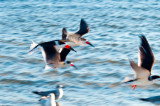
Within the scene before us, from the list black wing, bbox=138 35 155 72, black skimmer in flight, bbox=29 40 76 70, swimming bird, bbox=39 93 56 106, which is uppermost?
black skimmer in flight, bbox=29 40 76 70

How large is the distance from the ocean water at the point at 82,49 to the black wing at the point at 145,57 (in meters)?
0.80

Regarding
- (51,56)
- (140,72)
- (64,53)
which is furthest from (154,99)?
(64,53)

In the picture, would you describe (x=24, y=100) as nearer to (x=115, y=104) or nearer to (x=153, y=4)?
(x=115, y=104)

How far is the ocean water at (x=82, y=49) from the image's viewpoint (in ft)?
28.2

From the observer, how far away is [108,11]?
58.0 feet

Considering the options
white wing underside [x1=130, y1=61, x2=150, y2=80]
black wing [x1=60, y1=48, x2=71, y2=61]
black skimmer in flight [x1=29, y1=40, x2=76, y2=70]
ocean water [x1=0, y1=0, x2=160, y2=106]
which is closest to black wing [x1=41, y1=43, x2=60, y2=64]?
black skimmer in flight [x1=29, y1=40, x2=76, y2=70]

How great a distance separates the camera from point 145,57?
25.8 ft

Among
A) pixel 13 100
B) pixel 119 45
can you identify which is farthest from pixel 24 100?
pixel 119 45

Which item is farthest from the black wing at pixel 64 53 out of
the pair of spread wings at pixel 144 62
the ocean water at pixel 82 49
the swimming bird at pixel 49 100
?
the pair of spread wings at pixel 144 62

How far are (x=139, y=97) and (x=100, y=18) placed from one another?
8.64 metres

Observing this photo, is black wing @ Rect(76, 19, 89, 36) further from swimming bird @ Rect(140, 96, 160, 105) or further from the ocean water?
swimming bird @ Rect(140, 96, 160, 105)

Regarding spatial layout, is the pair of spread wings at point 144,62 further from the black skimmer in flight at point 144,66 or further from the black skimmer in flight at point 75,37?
the black skimmer in flight at point 75,37

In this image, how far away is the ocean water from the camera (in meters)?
8.61

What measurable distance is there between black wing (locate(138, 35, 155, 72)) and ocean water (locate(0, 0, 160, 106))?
31.4 inches
